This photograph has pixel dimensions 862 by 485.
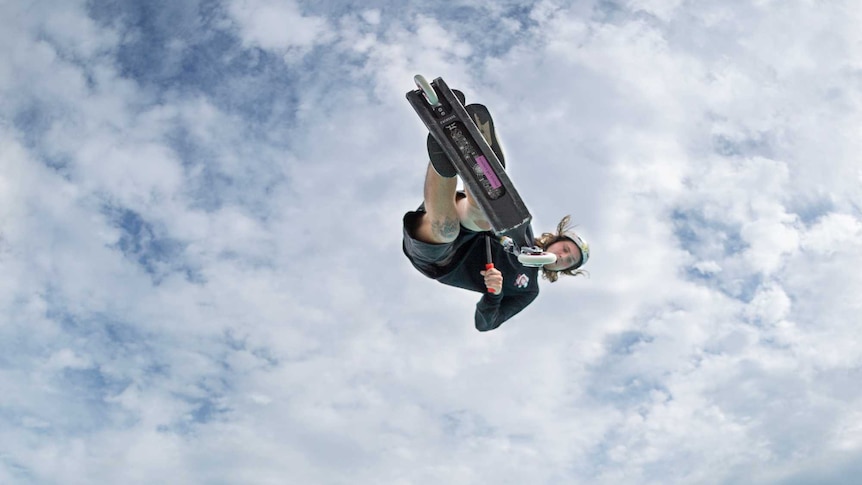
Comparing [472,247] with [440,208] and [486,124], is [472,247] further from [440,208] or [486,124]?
[486,124]

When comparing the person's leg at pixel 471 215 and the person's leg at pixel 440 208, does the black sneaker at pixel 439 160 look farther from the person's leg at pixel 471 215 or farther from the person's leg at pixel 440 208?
the person's leg at pixel 471 215

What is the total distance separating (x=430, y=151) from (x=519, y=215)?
4.00ft

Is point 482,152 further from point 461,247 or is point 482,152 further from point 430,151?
point 461,247

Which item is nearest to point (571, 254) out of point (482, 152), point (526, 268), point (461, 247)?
point (526, 268)

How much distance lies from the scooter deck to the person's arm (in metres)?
1.51

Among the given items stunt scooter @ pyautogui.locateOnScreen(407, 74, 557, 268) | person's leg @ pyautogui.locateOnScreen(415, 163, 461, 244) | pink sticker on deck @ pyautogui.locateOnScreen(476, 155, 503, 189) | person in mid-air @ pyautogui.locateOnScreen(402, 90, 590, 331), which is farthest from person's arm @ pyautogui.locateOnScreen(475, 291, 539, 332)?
pink sticker on deck @ pyautogui.locateOnScreen(476, 155, 503, 189)

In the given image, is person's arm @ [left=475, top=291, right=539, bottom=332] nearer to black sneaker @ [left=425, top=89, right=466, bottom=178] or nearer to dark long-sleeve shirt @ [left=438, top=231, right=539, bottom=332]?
dark long-sleeve shirt @ [left=438, top=231, right=539, bottom=332]

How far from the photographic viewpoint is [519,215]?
8.45 metres

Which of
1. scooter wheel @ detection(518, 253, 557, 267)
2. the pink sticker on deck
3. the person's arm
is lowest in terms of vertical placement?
scooter wheel @ detection(518, 253, 557, 267)

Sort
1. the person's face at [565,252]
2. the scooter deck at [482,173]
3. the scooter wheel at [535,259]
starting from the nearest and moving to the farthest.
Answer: the scooter deck at [482,173] < the scooter wheel at [535,259] < the person's face at [565,252]

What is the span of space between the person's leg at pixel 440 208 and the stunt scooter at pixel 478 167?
0.33 metres

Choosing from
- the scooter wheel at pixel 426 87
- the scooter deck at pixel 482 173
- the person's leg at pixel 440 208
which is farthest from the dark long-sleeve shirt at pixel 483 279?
the scooter wheel at pixel 426 87

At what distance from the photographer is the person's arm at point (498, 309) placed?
9.75 meters

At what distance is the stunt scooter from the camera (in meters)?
8.45
